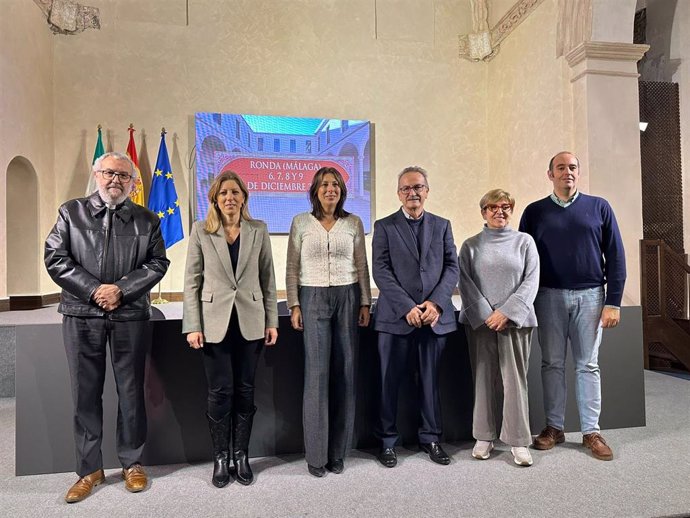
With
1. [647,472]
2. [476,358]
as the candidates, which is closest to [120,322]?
[476,358]

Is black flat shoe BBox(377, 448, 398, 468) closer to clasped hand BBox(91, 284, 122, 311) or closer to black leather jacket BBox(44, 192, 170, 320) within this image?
black leather jacket BBox(44, 192, 170, 320)

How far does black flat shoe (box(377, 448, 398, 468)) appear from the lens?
2727mm

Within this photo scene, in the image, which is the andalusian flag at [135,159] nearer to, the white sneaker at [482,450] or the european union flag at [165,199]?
the european union flag at [165,199]

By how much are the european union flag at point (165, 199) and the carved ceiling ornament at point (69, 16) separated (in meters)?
1.72

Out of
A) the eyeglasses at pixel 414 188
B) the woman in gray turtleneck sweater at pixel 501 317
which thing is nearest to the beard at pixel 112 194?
the eyeglasses at pixel 414 188

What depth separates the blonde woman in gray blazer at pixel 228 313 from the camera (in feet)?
8.13

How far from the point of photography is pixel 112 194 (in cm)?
248

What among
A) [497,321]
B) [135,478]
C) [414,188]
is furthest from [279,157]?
[135,478]

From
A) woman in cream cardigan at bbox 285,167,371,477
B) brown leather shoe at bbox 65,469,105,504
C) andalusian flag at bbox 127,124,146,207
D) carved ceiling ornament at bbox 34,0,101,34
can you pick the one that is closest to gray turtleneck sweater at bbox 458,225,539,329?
woman in cream cardigan at bbox 285,167,371,477

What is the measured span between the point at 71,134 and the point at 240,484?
225 inches

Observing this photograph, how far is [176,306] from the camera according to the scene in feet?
20.8

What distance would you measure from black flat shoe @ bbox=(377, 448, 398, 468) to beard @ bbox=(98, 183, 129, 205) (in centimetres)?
180

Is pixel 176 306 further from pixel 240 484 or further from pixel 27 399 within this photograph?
pixel 240 484

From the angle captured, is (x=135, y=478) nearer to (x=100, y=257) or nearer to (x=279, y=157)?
(x=100, y=257)
